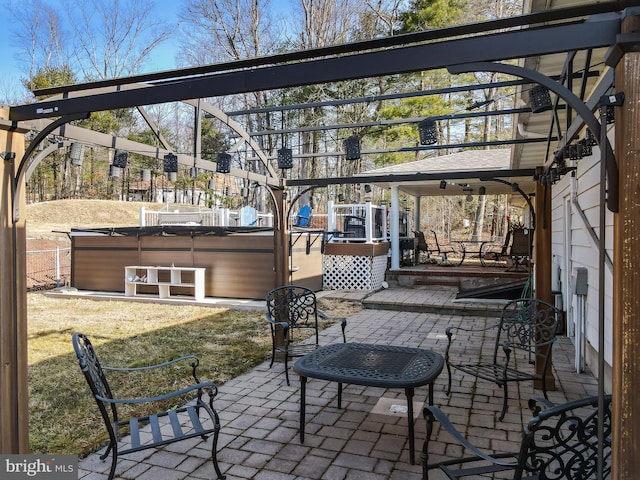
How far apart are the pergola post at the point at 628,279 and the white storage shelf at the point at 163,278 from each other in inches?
350

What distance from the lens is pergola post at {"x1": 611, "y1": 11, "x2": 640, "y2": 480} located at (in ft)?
4.49

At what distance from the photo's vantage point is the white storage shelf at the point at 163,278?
31.6ft

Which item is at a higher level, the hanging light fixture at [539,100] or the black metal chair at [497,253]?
the hanging light fixture at [539,100]

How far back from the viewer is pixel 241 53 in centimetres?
1698

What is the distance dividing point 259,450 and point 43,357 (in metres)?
3.73

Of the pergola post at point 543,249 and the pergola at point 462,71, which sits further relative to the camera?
the pergola post at point 543,249

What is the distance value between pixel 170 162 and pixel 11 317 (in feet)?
13.0

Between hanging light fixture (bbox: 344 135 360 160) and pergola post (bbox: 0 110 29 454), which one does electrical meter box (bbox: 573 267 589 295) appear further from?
pergola post (bbox: 0 110 29 454)

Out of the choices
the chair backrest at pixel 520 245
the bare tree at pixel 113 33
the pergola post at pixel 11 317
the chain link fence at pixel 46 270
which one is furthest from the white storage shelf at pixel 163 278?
the bare tree at pixel 113 33

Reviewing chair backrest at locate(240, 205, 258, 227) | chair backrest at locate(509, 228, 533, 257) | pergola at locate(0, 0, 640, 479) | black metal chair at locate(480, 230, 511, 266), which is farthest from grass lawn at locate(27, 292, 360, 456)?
black metal chair at locate(480, 230, 511, 266)

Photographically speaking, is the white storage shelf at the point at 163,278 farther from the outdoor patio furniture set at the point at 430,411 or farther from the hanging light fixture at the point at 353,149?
the outdoor patio furniture set at the point at 430,411

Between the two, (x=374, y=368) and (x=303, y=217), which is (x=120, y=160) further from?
(x=303, y=217)

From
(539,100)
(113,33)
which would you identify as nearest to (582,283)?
(539,100)

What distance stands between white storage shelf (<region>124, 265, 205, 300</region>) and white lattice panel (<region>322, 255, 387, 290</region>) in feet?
9.62
